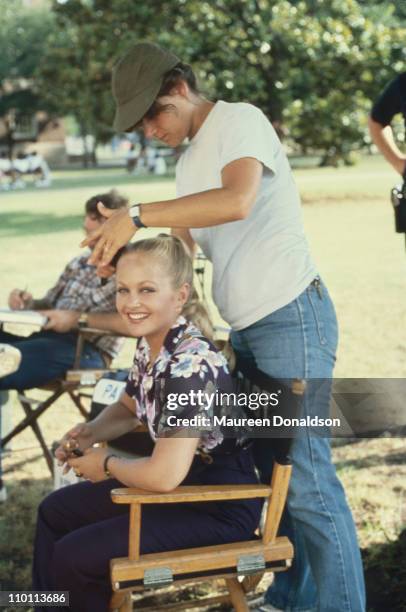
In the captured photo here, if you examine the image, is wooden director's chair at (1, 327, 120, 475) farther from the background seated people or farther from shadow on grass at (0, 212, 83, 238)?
shadow on grass at (0, 212, 83, 238)

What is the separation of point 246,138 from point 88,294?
1982mm

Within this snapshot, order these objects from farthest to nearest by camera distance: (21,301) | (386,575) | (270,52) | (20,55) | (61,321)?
(20,55) → (270,52) → (21,301) → (61,321) → (386,575)

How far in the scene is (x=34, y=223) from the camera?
15875 mm

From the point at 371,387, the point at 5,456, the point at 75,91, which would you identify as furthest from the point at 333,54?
the point at 371,387

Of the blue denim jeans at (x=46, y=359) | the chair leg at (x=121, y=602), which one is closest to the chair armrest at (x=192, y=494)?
the chair leg at (x=121, y=602)

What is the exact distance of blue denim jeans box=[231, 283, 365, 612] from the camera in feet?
7.76

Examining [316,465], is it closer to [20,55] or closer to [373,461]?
[373,461]

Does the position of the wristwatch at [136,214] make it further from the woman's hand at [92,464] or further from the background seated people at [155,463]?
the woman's hand at [92,464]

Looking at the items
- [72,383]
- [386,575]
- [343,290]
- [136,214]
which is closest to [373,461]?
[386,575]

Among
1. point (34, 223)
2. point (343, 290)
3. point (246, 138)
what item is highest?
point (246, 138)

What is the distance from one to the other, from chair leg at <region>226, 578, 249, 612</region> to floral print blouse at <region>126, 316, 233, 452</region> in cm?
41

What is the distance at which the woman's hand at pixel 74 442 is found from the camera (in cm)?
243

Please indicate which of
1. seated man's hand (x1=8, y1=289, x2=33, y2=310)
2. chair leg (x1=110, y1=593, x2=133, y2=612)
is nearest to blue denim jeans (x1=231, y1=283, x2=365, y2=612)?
chair leg (x1=110, y1=593, x2=133, y2=612)

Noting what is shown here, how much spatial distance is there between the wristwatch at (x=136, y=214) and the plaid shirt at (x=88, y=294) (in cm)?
178
